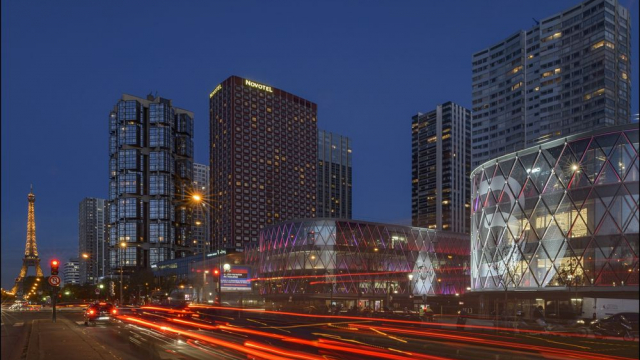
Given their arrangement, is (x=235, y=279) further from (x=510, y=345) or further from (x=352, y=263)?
(x=352, y=263)

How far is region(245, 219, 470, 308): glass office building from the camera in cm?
10344

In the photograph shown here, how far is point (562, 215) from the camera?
204 ft

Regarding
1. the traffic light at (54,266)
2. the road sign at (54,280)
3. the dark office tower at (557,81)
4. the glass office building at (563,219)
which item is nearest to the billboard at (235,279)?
the traffic light at (54,266)

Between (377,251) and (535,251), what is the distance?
46888 millimetres

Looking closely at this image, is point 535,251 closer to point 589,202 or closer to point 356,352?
point 589,202

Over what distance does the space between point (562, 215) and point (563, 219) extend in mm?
487

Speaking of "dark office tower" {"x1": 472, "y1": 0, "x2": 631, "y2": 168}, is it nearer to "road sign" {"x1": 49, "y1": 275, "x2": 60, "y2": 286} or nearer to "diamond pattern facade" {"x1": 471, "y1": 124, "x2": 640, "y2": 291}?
"diamond pattern facade" {"x1": 471, "y1": 124, "x2": 640, "y2": 291}

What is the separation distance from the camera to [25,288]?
16050 cm

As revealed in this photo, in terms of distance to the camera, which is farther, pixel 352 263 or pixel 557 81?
pixel 557 81

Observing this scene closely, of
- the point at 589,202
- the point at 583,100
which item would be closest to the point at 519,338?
the point at 589,202

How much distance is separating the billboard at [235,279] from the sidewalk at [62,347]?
2694cm

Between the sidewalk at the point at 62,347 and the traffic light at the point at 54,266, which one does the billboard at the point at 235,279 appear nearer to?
the traffic light at the point at 54,266

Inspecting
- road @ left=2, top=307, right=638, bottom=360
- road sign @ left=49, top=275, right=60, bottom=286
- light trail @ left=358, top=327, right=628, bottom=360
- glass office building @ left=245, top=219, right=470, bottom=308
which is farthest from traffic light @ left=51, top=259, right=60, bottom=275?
glass office building @ left=245, top=219, right=470, bottom=308

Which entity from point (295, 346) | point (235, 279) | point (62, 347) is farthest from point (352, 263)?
point (62, 347)
